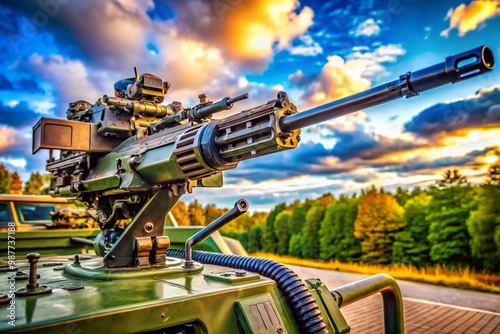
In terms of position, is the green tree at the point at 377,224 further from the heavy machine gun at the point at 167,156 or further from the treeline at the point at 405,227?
the heavy machine gun at the point at 167,156

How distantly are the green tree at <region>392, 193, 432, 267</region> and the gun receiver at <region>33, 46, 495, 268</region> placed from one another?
14343 millimetres

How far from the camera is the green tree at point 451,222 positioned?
15102mm

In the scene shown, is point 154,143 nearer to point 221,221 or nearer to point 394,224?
point 221,221

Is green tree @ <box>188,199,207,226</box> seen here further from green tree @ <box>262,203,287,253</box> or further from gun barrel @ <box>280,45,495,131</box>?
gun barrel @ <box>280,45,495,131</box>

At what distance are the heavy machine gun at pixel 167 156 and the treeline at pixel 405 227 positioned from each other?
1062cm

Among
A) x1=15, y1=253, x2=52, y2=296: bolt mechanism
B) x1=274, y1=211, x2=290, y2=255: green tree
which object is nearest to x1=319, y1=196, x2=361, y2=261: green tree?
x1=274, y1=211, x2=290, y2=255: green tree

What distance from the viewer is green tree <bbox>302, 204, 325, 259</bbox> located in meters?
20.6

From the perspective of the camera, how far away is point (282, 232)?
22.9 m

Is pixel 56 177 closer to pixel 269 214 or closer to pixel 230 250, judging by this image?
pixel 230 250

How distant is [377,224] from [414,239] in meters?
1.50

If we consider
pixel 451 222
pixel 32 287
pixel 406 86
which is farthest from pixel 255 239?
pixel 406 86

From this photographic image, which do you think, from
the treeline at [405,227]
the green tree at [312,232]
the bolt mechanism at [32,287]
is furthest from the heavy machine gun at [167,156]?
the green tree at [312,232]

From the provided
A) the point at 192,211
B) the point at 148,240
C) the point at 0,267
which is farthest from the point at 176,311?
the point at 192,211

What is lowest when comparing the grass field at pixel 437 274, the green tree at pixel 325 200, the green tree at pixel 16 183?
the grass field at pixel 437 274
